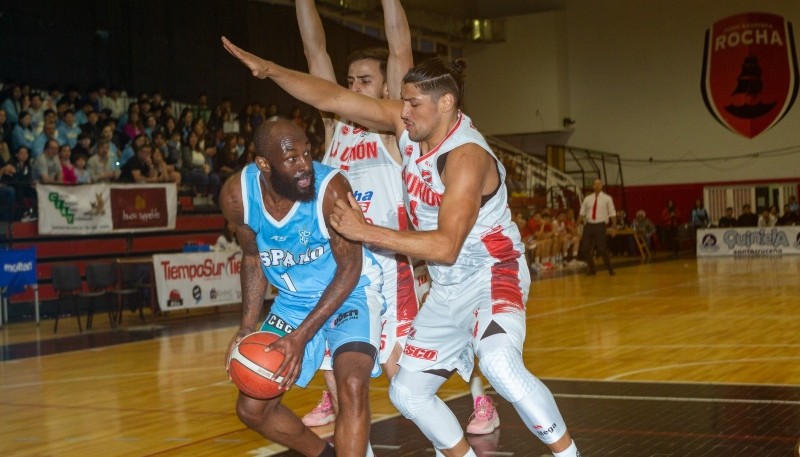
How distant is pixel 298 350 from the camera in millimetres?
4633

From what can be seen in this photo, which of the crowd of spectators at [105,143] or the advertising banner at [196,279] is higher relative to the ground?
the crowd of spectators at [105,143]

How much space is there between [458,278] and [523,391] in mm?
676

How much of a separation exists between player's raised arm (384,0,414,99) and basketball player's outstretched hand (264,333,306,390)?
1.91 metres

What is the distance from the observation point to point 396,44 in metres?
5.92

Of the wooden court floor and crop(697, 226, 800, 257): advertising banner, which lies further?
Result: crop(697, 226, 800, 257): advertising banner

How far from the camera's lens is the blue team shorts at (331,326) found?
484 cm

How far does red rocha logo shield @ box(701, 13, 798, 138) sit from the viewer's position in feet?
106

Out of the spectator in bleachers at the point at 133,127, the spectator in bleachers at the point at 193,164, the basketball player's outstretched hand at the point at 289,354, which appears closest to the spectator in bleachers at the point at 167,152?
the spectator in bleachers at the point at 193,164

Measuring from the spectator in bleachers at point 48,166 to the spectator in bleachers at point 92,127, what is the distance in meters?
1.26

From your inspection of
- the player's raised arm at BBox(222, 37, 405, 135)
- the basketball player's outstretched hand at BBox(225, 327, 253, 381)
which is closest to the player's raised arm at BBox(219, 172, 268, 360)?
the basketball player's outstretched hand at BBox(225, 327, 253, 381)

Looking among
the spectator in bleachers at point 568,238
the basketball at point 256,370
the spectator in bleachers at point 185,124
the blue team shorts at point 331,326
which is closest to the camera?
the basketball at point 256,370

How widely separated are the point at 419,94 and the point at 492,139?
30579mm

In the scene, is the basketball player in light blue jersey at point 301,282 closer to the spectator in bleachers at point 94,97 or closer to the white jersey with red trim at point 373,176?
the white jersey with red trim at point 373,176

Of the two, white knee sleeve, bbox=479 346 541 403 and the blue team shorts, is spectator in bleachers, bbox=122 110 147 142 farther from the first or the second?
white knee sleeve, bbox=479 346 541 403
